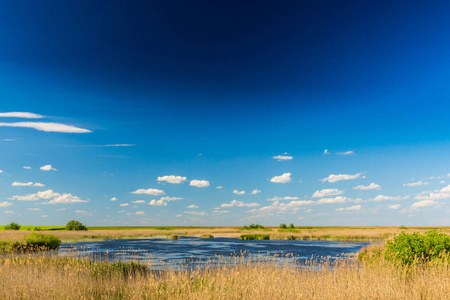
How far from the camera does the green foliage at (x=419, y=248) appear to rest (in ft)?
44.3

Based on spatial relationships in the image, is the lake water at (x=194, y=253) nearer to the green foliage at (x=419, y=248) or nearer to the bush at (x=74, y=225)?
the green foliage at (x=419, y=248)

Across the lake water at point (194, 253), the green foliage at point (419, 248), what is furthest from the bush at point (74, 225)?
the green foliage at point (419, 248)

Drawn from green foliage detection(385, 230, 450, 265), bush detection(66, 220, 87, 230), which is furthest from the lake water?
bush detection(66, 220, 87, 230)

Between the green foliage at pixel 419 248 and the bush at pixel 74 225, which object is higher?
the green foliage at pixel 419 248

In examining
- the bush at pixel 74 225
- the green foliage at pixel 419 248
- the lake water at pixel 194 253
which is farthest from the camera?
the bush at pixel 74 225

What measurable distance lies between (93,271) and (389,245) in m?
12.6

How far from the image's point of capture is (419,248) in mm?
13555

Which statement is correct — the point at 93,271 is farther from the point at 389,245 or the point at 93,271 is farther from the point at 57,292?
the point at 389,245

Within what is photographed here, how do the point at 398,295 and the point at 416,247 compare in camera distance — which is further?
the point at 416,247

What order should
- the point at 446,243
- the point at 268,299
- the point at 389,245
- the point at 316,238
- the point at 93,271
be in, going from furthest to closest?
the point at 316,238, the point at 389,245, the point at 446,243, the point at 93,271, the point at 268,299

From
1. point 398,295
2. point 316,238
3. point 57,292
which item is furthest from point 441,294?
point 316,238

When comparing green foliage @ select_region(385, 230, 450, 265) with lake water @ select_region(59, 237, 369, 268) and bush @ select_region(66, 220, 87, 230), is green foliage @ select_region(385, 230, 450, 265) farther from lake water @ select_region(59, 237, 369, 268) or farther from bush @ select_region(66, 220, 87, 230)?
bush @ select_region(66, 220, 87, 230)

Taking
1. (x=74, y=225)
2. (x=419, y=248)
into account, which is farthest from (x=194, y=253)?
(x=74, y=225)

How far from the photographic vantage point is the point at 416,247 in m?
13.6
